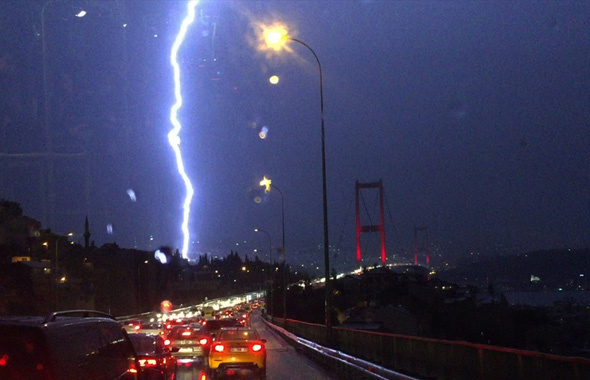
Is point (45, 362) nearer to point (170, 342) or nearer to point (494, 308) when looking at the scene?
point (170, 342)

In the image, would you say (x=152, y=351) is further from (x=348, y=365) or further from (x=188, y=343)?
(x=188, y=343)

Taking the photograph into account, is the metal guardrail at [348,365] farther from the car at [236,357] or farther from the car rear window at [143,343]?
the car rear window at [143,343]

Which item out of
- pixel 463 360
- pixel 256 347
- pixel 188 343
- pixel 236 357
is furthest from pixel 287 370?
pixel 463 360

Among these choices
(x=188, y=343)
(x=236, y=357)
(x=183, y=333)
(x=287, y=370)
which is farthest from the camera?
(x=183, y=333)

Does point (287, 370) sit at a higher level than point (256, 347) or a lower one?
lower

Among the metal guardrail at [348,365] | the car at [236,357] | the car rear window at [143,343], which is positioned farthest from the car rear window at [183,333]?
the car rear window at [143,343]

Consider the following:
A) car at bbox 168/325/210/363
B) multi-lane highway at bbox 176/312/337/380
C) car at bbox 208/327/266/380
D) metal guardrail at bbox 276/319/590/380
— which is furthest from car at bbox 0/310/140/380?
car at bbox 168/325/210/363
